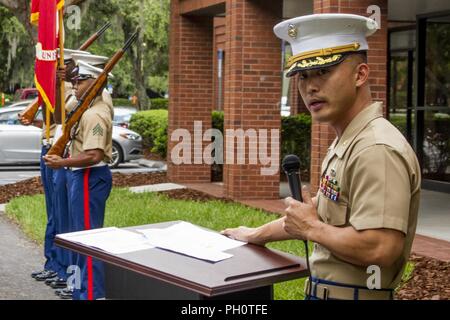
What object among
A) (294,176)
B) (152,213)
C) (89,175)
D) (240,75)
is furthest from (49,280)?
(240,75)

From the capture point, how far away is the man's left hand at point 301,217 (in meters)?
3.13

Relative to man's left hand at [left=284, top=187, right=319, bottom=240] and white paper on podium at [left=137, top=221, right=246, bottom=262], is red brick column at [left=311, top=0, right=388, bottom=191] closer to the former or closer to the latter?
white paper on podium at [left=137, top=221, right=246, bottom=262]

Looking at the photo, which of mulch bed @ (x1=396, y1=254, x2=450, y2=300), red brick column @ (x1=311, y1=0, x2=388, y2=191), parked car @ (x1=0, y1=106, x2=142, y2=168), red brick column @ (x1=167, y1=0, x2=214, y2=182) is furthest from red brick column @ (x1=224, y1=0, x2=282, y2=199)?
parked car @ (x1=0, y1=106, x2=142, y2=168)

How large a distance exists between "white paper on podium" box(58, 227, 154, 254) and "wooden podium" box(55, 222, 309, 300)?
34 millimetres

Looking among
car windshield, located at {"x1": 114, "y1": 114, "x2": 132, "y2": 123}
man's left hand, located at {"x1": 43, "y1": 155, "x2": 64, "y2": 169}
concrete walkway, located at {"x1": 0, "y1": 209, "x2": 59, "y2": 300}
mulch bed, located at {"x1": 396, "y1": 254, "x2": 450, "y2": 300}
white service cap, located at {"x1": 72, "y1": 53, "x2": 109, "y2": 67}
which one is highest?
white service cap, located at {"x1": 72, "y1": 53, "x2": 109, "y2": 67}

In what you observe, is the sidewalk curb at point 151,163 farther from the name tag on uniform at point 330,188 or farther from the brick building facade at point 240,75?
the name tag on uniform at point 330,188

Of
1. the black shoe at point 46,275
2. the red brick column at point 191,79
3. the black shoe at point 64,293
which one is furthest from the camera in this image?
the red brick column at point 191,79

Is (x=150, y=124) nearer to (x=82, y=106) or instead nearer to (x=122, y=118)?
(x=122, y=118)

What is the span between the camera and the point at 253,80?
48.2ft

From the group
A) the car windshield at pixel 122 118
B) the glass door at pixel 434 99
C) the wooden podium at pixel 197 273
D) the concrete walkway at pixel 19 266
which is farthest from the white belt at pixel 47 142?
the car windshield at pixel 122 118

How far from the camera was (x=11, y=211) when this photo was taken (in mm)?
13734

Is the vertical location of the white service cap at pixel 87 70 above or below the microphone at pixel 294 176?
above

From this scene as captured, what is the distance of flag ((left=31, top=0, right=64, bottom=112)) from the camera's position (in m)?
8.46

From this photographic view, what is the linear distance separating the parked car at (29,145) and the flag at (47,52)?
13.9m
